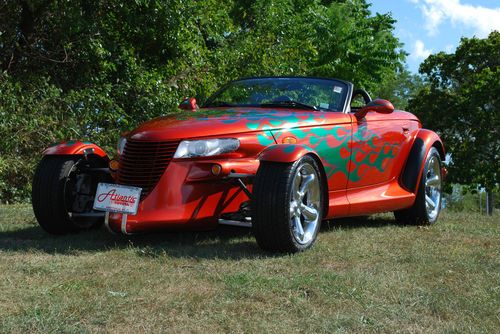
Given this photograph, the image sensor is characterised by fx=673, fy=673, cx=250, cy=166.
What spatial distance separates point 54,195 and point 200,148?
147 cm

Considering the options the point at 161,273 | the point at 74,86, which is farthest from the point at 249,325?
the point at 74,86

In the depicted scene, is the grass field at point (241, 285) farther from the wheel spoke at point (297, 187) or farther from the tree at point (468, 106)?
the tree at point (468, 106)

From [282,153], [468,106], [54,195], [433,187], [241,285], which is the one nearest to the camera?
[241,285]

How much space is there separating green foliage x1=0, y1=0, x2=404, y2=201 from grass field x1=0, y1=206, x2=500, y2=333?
6.07m

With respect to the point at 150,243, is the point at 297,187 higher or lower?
higher

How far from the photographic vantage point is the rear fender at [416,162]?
683cm

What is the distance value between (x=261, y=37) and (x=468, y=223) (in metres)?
11.4

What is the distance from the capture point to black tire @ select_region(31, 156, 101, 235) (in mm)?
5742

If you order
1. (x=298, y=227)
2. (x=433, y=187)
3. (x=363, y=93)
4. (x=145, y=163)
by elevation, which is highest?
(x=363, y=93)

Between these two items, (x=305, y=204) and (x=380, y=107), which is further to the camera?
(x=380, y=107)

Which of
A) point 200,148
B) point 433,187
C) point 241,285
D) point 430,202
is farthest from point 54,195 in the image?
point 433,187

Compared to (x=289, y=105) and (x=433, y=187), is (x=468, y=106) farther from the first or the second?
(x=289, y=105)

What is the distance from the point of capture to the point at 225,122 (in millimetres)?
5367

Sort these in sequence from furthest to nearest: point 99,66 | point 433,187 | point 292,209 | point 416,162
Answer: point 99,66, point 433,187, point 416,162, point 292,209
